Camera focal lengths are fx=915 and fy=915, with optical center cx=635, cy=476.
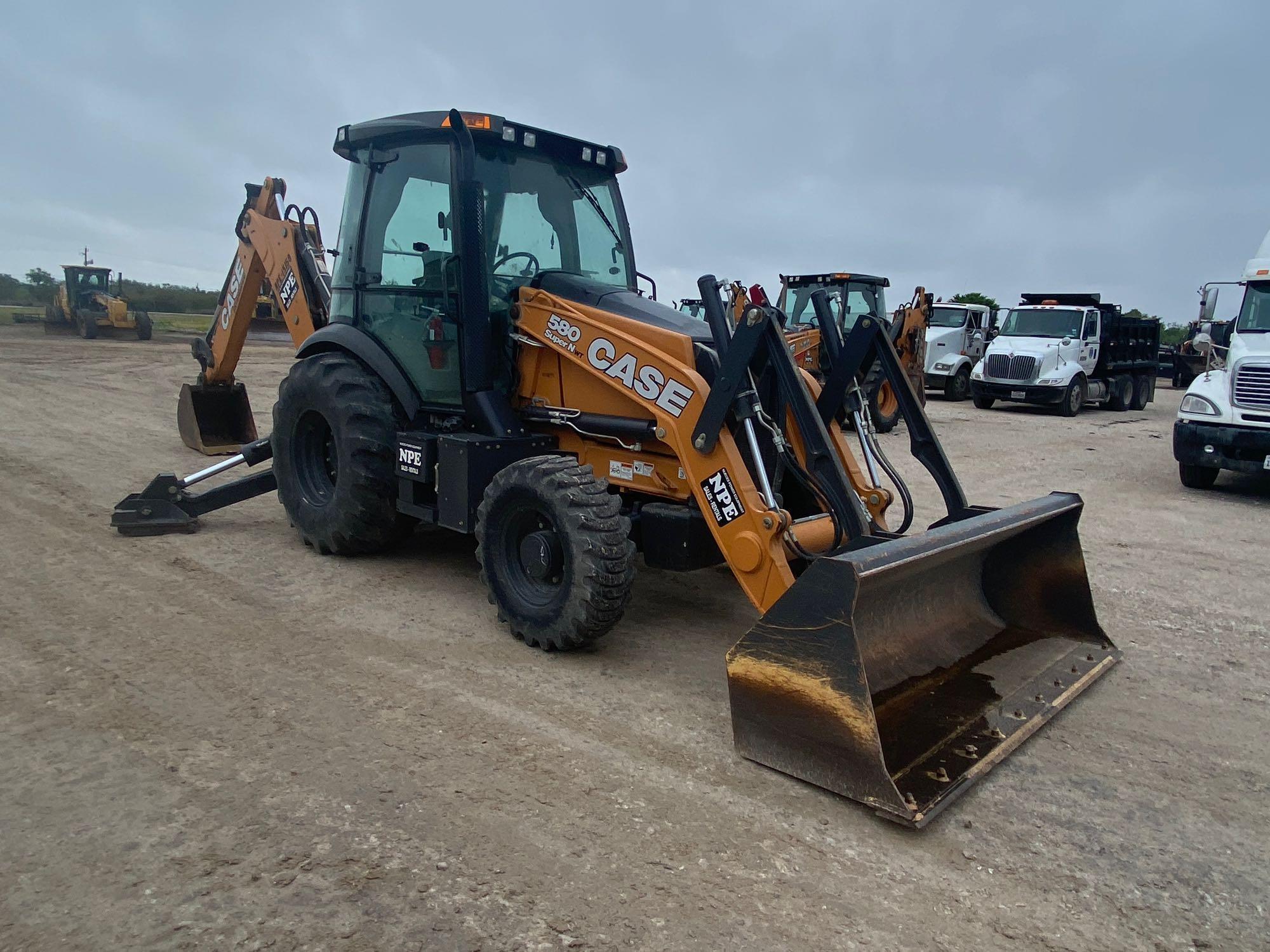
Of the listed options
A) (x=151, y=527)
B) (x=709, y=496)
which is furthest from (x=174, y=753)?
(x=151, y=527)

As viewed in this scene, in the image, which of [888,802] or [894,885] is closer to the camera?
[894,885]

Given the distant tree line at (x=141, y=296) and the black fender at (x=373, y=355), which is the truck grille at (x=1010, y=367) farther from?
the distant tree line at (x=141, y=296)

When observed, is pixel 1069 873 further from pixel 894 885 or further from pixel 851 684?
pixel 851 684

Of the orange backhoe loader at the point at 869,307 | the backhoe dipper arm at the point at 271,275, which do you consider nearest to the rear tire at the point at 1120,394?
the orange backhoe loader at the point at 869,307

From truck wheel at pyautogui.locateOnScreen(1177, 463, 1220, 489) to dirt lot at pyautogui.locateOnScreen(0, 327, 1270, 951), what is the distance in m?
4.71

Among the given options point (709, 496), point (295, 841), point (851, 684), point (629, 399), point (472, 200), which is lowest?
point (295, 841)

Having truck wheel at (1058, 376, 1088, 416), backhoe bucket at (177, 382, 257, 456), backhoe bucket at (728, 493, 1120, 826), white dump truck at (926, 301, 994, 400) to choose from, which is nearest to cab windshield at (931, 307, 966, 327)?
white dump truck at (926, 301, 994, 400)

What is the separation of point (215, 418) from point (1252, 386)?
34.8 ft

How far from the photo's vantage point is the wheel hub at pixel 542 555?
439 cm

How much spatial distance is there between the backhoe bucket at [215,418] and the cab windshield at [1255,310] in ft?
35.6

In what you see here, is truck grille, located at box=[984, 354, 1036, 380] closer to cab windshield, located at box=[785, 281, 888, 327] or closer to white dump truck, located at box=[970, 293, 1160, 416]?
white dump truck, located at box=[970, 293, 1160, 416]

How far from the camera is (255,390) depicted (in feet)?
53.4

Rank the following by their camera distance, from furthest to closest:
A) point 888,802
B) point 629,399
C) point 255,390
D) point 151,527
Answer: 1. point 255,390
2. point 151,527
3. point 629,399
4. point 888,802

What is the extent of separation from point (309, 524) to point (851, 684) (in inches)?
160
